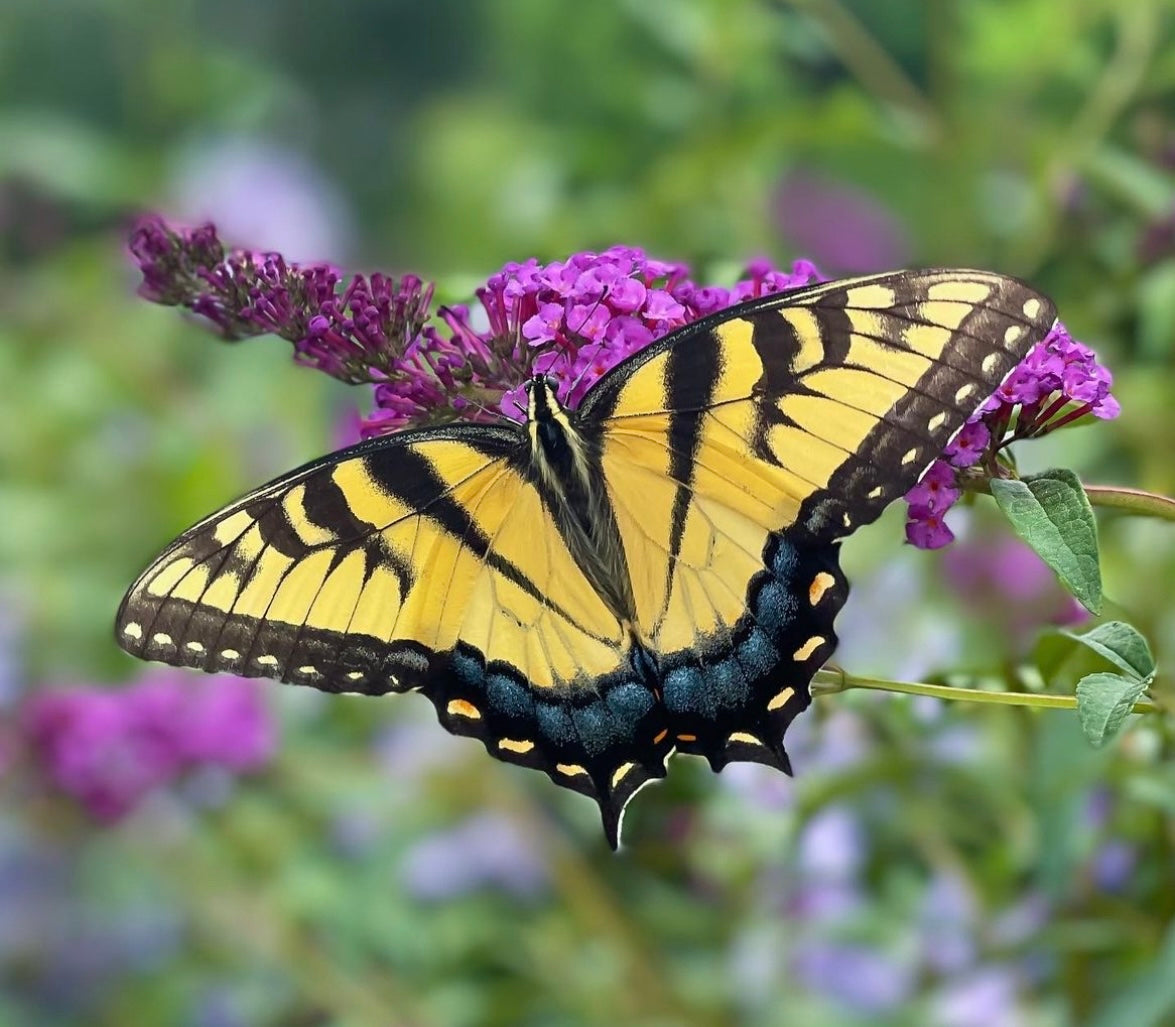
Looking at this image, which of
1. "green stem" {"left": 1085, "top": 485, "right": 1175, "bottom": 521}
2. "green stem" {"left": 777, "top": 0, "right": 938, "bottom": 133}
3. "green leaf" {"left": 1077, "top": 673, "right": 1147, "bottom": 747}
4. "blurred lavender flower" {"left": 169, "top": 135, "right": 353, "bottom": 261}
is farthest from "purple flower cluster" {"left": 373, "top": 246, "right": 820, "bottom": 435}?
"blurred lavender flower" {"left": 169, "top": 135, "right": 353, "bottom": 261}

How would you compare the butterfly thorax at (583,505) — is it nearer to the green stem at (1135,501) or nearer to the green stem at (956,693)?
the green stem at (956,693)

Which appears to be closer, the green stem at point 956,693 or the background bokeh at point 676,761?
the green stem at point 956,693

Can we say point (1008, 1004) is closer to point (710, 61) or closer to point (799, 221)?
point (710, 61)

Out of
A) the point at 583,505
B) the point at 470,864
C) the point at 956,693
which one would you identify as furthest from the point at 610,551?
the point at 470,864

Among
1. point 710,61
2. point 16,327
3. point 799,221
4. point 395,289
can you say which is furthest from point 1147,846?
point 799,221

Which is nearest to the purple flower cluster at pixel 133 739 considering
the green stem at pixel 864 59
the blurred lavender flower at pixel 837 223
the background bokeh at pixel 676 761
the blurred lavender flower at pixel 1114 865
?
the background bokeh at pixel 676 761

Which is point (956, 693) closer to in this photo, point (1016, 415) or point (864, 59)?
point (1016, 415)
